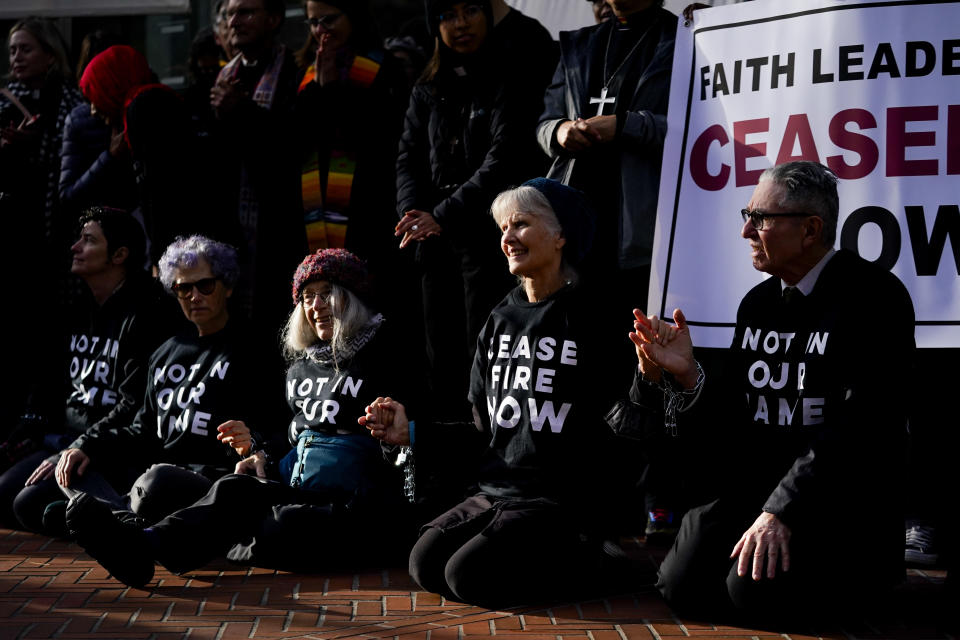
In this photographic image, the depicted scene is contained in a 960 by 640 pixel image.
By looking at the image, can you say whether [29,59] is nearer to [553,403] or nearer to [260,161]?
[260,161]

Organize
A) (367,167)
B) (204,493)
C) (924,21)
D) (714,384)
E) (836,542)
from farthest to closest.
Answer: (367,167), (204,493), (924,21), (714,384), (836,542)

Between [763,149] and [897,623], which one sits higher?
[763,149]

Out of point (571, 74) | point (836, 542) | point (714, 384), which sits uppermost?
point (571, 74)

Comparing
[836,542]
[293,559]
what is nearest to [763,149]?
[836,542]

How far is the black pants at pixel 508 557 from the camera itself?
14.9ft

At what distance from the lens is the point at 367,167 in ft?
21.2

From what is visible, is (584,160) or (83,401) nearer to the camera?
(584,160)

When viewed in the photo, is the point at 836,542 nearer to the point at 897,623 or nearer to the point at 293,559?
the point at 897,623

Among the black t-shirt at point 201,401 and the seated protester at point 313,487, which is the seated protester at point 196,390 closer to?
the black t-shirt at point 201,401

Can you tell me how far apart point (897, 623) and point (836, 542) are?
1.17ft

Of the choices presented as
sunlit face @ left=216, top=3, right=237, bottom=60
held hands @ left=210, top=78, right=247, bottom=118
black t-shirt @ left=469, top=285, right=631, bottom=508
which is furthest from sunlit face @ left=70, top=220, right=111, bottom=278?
black t-shirt @ left=469, top=285, right=631, bottom=508

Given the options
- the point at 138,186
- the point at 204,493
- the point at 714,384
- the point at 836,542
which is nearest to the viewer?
the point at 836,542

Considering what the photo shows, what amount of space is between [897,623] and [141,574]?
264cm

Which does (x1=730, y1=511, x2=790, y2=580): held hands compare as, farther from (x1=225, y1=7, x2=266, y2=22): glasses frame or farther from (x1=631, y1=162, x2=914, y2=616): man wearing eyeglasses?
(x1=225, y1=7, x2=266, y2=22): glasses frame
